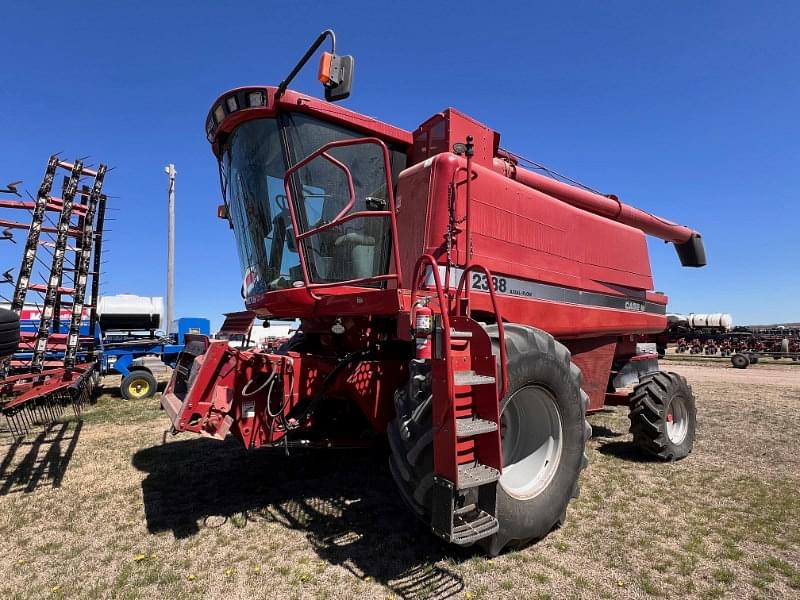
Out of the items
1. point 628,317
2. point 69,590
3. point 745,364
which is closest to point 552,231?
point 628,317

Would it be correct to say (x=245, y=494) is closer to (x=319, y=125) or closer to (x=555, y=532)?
(x=555, y=532)

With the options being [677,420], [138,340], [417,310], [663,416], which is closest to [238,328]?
[417,310]

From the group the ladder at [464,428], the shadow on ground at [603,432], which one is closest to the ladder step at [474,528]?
the ladder at [464,428]

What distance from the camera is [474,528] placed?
273 cm

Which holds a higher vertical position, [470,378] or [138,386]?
[470,378]

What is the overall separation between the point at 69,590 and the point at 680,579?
3.65 metres

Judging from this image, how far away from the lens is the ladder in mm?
2650

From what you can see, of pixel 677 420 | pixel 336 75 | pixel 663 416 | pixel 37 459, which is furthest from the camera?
pixel 677 420

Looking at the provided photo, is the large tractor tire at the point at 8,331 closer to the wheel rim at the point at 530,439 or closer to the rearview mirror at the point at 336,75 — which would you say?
the rearview mirror at the point at 336,75

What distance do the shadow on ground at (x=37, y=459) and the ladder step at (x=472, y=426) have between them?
4363 mm

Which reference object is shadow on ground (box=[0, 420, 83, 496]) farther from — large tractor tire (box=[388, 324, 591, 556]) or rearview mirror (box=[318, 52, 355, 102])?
rearview mirror (box=[318, 52, 355, 102])

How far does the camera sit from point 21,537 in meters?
3.59

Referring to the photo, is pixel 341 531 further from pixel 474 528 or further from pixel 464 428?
pixel 464 428

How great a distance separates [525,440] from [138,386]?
34.3ft
